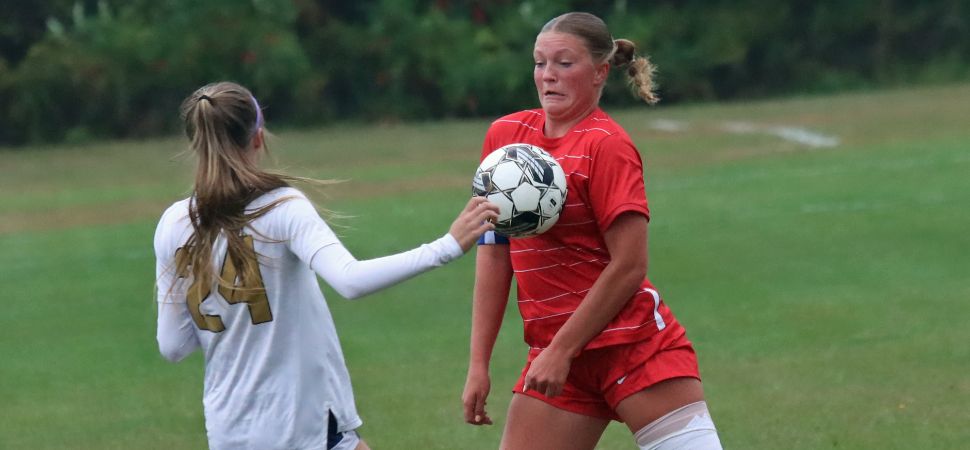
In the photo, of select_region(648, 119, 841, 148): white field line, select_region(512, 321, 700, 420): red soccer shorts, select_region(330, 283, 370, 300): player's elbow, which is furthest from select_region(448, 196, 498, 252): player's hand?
select_region(648, 119, 841, 148): white field line

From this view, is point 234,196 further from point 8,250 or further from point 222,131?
point 8,250

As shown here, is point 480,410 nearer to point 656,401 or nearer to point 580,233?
point 656,401

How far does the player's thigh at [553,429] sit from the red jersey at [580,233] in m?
0.22

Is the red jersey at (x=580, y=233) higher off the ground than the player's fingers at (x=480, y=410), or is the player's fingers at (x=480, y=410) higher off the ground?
the red jersey at (x=580, y=233)

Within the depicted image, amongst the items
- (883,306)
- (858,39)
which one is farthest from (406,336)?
(858,39)

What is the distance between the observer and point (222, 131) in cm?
454

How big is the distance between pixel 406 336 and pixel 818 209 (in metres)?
7.74

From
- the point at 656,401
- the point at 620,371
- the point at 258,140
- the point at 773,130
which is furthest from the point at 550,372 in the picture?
the point at 773,130

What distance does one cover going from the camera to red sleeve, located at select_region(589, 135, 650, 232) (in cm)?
457

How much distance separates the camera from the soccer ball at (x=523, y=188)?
452 centimetres

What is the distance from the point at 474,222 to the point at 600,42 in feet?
2.68

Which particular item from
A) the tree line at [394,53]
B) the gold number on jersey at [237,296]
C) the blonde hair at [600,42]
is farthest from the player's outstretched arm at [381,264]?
the tree line at [394,53]

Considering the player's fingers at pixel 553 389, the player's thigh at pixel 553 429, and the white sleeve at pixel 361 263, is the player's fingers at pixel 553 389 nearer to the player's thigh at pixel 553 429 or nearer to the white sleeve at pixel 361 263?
the player's thigh at pixel 553 429

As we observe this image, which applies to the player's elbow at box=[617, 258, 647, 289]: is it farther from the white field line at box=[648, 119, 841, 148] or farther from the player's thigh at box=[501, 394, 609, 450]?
the white field line at box=[648, 119, 841, 148]
